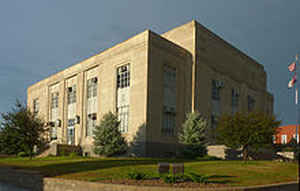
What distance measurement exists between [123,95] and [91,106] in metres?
Answer: 7.77

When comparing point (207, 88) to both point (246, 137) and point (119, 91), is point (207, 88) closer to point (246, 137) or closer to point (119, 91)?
point (119, 91)

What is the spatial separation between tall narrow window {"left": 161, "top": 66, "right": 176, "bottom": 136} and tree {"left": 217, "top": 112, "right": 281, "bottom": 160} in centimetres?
869

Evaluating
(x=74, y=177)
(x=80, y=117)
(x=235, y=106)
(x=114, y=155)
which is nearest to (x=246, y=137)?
(x=114, y=155)

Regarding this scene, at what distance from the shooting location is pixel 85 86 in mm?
42500

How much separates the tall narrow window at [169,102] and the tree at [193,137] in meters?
1.71

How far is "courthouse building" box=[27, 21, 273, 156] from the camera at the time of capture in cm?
3216

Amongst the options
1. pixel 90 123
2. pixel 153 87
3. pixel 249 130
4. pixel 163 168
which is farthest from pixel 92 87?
pixel 163 168

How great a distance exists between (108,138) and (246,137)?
13357 mm

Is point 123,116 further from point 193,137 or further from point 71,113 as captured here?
point 71,113

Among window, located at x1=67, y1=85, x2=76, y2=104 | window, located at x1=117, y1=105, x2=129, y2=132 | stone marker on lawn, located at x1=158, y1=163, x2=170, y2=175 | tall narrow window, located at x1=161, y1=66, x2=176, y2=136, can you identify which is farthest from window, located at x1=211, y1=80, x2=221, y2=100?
stone marker on lawn, located at x1=158, y1=163, x2=170, y2=175

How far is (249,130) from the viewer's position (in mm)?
24594

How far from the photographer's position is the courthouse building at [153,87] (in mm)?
32156

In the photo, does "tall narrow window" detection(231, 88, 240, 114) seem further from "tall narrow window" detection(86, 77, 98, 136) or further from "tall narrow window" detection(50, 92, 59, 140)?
"tall narrow window" detection(50, 92, 59, 140)

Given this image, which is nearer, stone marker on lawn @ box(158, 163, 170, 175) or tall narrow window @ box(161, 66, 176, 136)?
stone marker on lawn @ box(158, 163, 170, 175)
